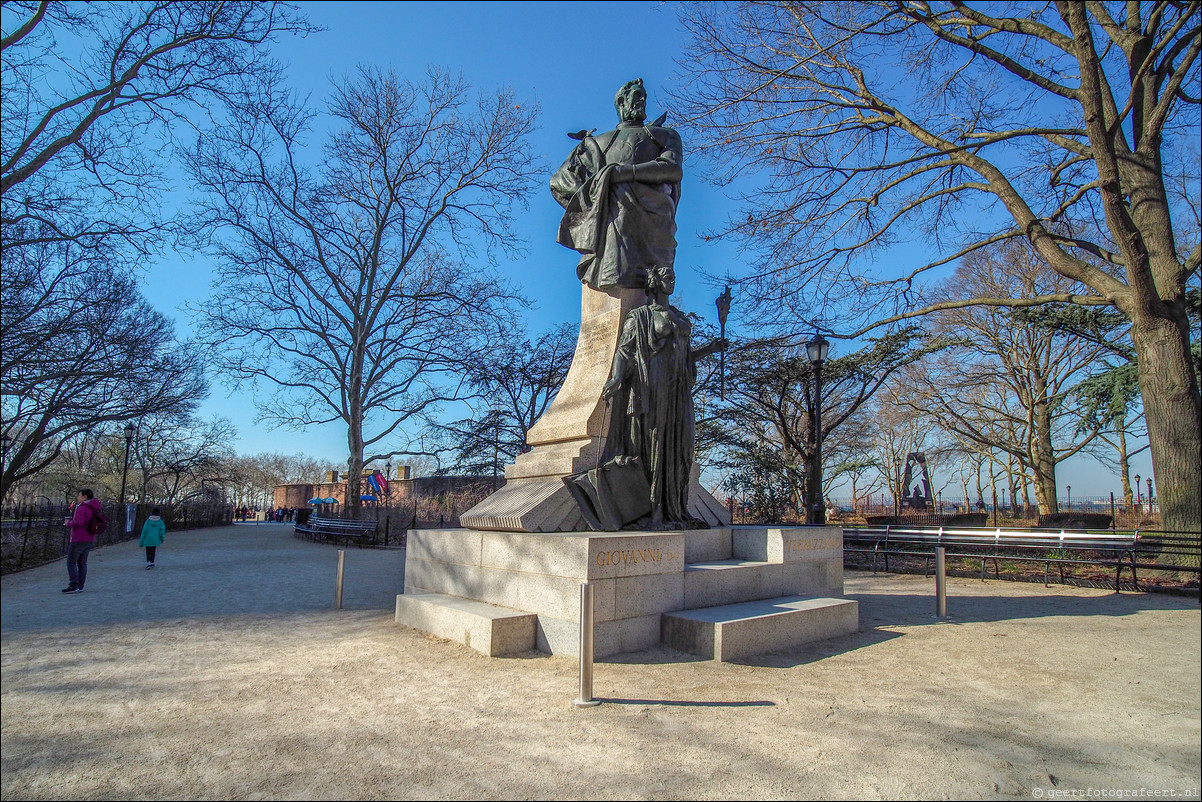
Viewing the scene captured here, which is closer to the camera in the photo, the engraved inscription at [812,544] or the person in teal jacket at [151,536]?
the engraved inscription at [812,544]

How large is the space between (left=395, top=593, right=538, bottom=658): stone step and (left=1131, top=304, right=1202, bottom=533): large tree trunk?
11671 mm

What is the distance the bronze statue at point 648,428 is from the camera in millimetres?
7543

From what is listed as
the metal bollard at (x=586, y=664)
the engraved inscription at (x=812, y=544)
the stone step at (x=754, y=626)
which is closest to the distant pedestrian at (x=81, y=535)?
the metal bollard at (x=586, y=664)

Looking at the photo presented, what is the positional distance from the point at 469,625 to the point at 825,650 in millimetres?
3370

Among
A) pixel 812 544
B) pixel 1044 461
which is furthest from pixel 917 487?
pixel 812 544

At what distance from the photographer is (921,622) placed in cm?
777

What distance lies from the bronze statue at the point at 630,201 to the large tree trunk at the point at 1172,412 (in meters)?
9.30

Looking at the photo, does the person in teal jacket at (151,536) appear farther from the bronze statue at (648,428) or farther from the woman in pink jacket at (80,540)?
the bronze statue at (648,428)

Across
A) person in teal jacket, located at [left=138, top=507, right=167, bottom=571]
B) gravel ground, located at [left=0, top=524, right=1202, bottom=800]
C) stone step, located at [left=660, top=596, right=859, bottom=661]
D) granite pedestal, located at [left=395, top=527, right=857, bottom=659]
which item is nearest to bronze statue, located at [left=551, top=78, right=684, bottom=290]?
granite pedestal, located at [left=395, top=527, right=857, bottom=659]

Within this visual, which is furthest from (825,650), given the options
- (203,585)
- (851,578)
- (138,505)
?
(138,505)

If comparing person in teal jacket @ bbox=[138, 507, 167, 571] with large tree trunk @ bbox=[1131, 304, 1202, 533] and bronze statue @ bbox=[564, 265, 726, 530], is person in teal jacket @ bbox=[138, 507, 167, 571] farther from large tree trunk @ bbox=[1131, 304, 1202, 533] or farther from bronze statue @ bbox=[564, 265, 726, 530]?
large tree trunk @ bbox=[1131, 304, 1202, 533]

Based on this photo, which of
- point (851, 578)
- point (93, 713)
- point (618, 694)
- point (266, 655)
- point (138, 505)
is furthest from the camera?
point (138, 505)

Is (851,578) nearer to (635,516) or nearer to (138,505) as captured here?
(635,516)

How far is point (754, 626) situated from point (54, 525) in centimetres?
1538
